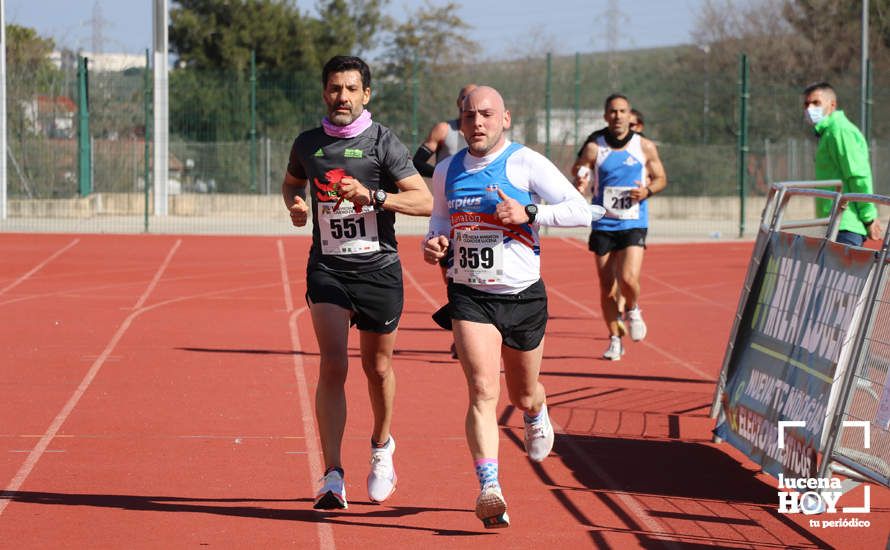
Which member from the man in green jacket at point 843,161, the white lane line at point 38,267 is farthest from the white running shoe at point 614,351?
the white lane line at point 38,267

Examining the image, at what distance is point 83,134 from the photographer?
29812 mm

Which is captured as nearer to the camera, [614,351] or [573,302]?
[614,351]

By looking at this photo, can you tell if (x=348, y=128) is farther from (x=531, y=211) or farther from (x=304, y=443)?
(x=304, y=443)

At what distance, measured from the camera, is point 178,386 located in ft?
33.3

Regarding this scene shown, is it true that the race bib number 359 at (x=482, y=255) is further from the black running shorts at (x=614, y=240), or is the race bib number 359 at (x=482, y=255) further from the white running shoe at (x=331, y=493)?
the black running shorts at (x=614, y=240)

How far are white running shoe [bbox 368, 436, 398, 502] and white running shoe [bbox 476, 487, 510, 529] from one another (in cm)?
75

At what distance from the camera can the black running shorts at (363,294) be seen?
261 inches

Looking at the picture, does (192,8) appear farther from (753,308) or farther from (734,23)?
(753,308)

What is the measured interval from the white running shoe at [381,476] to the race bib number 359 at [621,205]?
5309mm

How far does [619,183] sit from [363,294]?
544 centimetres

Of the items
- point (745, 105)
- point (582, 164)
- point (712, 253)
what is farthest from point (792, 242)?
point (745, 105)

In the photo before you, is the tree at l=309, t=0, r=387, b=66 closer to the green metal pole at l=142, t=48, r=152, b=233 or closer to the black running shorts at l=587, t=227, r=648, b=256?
the green metal pole at l=142, t=48, r=152, b=233

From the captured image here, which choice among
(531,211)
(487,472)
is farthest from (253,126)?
(487,472)

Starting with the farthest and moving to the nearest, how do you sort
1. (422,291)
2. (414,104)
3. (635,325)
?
(414,104), (422,291), (635,325)
